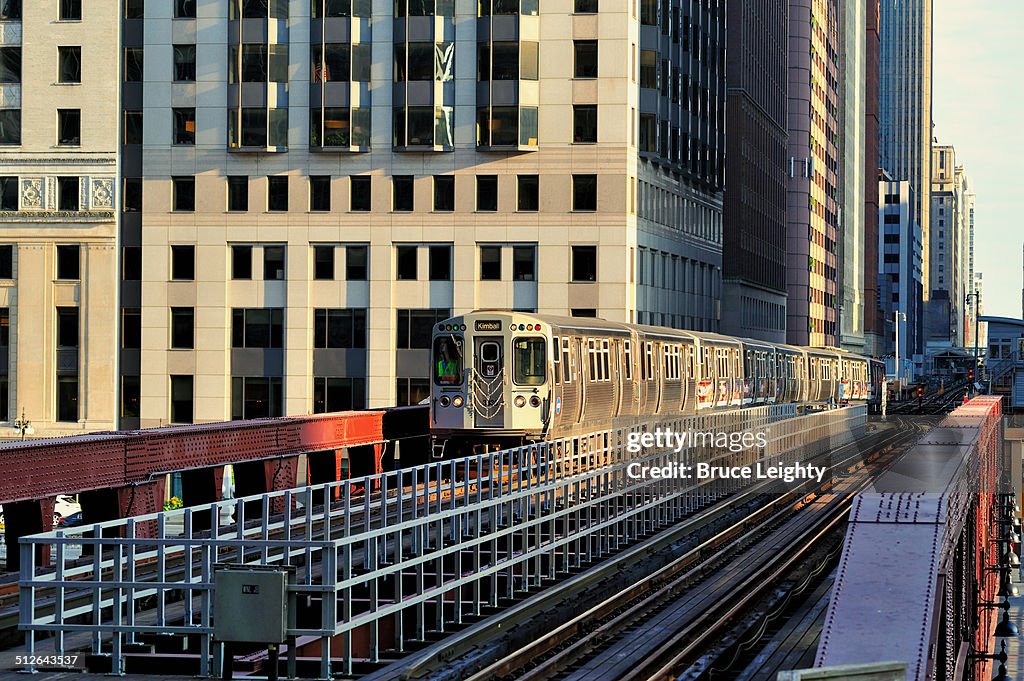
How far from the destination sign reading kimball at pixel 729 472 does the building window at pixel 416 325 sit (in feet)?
79.0

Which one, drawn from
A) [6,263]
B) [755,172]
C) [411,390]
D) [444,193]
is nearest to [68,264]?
[6,263]

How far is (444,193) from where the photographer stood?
67875mm

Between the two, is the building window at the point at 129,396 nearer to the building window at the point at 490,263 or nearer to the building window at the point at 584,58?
the building window at the point at 490,263

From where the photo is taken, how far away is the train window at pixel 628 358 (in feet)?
138

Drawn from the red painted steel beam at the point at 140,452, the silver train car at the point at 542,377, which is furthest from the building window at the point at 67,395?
the red painted steel beam at the point at 140,452

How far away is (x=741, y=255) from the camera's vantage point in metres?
102

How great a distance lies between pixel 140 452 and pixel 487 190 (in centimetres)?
4565

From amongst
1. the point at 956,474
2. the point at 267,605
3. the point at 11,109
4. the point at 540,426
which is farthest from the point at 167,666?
the point at 11,109

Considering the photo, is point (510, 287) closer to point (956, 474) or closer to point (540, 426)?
point (540, 426)

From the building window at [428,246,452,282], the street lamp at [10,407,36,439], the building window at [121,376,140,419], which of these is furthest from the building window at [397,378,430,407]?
the street lamp at [10,407,36,439]

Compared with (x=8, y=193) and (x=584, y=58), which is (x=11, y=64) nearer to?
(x=8, y=193)

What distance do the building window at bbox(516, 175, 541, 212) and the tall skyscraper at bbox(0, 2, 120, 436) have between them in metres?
17.5

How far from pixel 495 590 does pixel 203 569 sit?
7.21 m

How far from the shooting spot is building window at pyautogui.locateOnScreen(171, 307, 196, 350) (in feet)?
226
